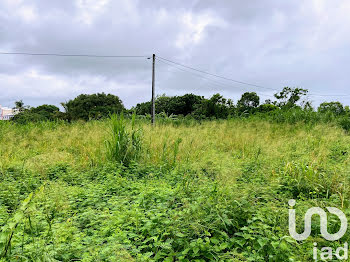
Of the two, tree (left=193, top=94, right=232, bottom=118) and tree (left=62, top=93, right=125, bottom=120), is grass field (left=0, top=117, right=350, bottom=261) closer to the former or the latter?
tree (left=193, top=94, right=232, bottom=118)

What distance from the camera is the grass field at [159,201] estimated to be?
1.85m

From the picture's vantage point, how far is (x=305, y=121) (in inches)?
412

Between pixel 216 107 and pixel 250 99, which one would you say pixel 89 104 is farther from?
pixel 250 99

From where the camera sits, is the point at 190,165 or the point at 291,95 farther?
the point at 291,95

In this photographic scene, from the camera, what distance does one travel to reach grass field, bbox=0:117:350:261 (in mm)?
1851

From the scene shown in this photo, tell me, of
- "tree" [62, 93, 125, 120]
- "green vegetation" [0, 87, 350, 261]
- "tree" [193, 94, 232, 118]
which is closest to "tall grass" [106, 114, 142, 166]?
"green vegetation" [0, 87, 350, 261]

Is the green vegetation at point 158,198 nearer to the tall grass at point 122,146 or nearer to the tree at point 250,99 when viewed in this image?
the tall grass at point 122,146

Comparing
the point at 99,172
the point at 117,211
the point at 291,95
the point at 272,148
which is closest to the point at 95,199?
the point at 117,211

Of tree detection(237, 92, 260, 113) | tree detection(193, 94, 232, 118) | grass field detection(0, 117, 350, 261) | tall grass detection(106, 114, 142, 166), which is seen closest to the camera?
grass field detection(0, 117, 350, 261)

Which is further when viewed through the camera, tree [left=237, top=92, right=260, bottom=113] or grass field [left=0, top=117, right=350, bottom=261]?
tree [left=237, top=92, right=260, bottom=113]

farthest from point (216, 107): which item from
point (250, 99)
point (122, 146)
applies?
point (122, 146)

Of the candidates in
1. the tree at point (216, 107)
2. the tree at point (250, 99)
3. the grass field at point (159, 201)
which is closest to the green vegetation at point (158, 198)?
the grass field at point (159, 201)

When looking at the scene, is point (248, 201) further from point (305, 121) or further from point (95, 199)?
point (305, 121)

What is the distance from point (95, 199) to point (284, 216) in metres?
2.44
